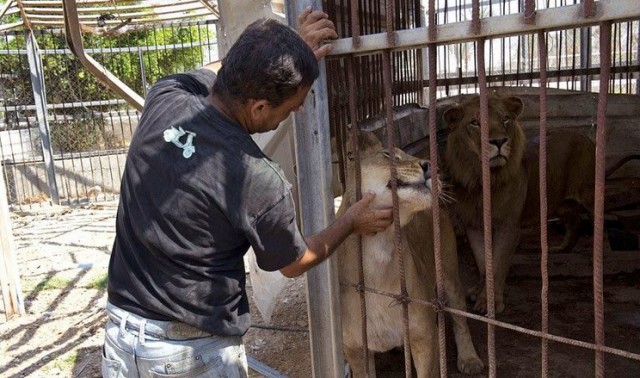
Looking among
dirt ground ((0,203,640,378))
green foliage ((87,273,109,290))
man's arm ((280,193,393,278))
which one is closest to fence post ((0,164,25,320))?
dirt ground ((0,203,640,378))

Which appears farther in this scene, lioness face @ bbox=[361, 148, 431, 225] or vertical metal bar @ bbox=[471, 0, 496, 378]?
lioness face @ bbox=[361, 148, 431, 225]

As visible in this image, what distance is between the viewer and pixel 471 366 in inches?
163

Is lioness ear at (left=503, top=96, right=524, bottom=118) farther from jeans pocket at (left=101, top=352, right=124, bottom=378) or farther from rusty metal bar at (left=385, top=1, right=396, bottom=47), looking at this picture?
jeans pocket at (left=101, top=352, right=124, bottom=378)

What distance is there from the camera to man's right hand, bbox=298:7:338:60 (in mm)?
2736

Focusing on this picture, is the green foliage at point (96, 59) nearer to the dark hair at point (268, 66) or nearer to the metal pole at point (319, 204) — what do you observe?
the metal pole at point (319, 204)

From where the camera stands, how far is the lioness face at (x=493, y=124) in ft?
15.7

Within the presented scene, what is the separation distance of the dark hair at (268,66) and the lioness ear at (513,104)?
2949mm

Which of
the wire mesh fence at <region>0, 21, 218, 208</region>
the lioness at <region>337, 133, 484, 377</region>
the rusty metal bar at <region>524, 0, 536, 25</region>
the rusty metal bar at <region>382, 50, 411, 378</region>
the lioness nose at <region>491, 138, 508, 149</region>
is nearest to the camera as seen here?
the rusty metal bar at <region>524, 0, 536, 25</region>

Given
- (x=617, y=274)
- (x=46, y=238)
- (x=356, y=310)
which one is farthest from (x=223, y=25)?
(x=46, y=238)

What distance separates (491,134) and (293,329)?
6.87ft

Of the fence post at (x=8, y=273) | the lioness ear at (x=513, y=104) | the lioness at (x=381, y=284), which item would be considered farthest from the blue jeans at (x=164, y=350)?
the fence post at (x=8, y=273)

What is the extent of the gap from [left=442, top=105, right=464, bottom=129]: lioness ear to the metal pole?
7.30ft

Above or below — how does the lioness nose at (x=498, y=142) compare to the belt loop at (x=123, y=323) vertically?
above

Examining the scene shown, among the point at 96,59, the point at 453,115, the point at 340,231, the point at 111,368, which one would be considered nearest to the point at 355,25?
the point at 340,231
